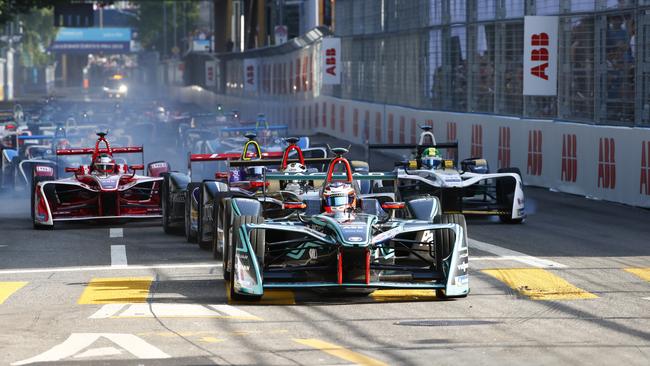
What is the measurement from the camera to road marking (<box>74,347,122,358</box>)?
9.61m

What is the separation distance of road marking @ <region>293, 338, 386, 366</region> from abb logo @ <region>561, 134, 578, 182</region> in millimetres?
15703

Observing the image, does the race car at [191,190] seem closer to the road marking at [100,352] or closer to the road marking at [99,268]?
the road marking at [99,268]

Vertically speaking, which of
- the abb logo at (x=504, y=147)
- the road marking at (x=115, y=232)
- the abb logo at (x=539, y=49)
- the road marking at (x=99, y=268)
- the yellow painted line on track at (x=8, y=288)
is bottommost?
the road marking at (x=115, y=232)

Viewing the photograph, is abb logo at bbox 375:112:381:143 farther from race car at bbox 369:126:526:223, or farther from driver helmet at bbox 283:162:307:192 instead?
driver helmet at bbox 283:162:307:192

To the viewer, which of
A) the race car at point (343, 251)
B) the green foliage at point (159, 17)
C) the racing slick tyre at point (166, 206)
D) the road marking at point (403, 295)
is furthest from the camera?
the green foliage at point (159, 17)

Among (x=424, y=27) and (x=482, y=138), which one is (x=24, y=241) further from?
(x=424, y=27)

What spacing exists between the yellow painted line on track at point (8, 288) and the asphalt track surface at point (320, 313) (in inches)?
2.0

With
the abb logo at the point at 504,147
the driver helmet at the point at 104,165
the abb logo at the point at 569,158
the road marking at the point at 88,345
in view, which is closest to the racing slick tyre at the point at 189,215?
the driver helmet at the point at 104,165

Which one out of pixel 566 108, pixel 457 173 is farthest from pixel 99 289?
pixel 566 108

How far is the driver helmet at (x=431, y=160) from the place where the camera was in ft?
68.0

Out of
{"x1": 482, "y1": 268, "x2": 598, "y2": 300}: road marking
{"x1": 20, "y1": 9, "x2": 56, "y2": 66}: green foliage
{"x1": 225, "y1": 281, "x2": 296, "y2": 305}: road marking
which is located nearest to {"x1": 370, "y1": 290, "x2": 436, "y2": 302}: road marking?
{"x1": 225, "y1": 281, "x2": 296, "y2": 305}: road marking

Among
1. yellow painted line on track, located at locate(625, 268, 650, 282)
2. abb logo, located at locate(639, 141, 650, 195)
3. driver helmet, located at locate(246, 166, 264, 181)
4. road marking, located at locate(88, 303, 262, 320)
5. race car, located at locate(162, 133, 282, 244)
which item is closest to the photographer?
road marking, located at locate(88, 303, 262, 320)

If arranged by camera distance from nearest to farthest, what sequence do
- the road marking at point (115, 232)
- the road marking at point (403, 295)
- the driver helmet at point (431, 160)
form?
the road marking at point (403, 295) → the road marking at point (115, 232) → the driver helmet at point (431, 160)

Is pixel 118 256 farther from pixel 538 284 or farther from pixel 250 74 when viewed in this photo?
pixel 250 74
